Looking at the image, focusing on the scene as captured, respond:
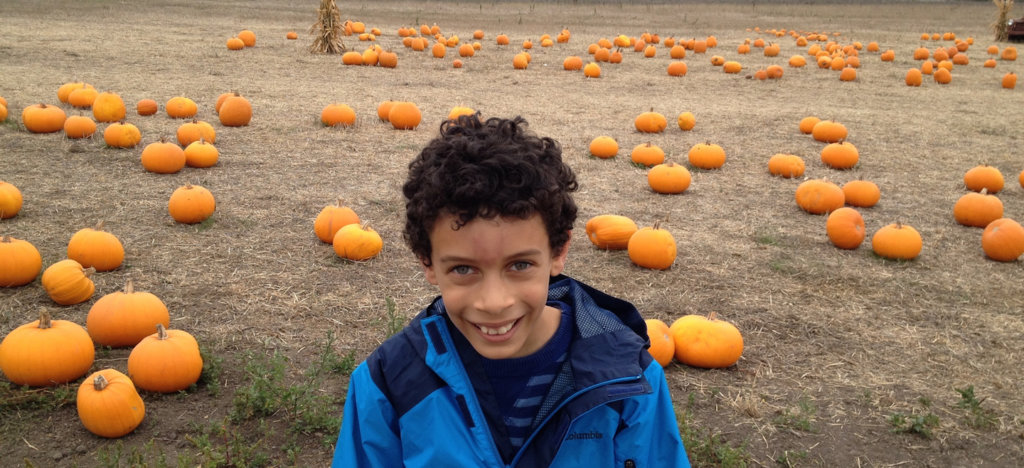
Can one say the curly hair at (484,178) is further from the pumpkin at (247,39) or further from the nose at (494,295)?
the pumpkin at (247,39)

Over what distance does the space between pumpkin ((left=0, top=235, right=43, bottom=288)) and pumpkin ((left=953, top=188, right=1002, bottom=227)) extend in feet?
23.5

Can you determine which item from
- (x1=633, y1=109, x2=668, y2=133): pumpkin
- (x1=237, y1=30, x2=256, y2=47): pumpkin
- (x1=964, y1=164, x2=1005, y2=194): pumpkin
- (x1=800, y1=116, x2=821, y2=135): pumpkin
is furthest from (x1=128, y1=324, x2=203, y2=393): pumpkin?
(x1=237, y1=30, x2=256, y2=47): pumpkin

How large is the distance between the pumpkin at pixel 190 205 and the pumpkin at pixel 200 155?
1.41m

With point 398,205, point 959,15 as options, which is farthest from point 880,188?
point 959,15

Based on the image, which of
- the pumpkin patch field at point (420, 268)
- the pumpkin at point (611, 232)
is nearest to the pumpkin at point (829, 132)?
the pumpkin patch field at point (420, 268)

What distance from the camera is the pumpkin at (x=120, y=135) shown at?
7.56m

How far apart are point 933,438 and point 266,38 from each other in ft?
56.4

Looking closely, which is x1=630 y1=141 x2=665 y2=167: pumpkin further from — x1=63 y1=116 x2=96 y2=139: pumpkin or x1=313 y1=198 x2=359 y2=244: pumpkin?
x1=63 y1=116 x2=96 y2=139: pumpkin

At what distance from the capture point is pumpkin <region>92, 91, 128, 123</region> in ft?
28.0

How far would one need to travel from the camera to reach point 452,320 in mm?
2152

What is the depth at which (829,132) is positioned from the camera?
920 centimetres

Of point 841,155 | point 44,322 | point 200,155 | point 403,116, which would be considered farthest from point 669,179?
point 44,322

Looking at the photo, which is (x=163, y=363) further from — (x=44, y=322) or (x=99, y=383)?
(x=44, y=322)

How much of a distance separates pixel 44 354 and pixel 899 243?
221 inches
